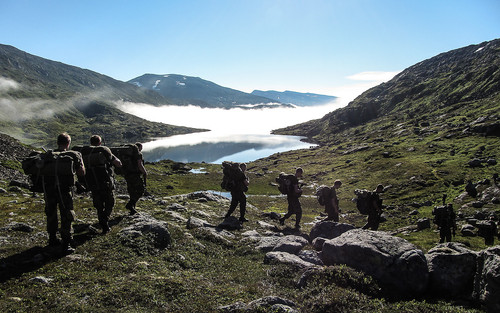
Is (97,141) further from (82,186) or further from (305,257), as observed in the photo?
(305,257)

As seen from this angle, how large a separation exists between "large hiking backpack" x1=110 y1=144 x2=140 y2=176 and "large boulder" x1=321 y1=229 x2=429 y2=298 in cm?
1265

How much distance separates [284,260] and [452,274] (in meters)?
6.34

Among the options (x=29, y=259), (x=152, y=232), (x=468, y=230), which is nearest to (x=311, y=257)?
(x=152, y=232)

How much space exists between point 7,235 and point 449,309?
17296 millimetres

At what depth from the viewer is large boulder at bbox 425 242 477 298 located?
987 cm

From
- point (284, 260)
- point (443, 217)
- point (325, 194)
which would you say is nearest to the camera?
point (284, 260)

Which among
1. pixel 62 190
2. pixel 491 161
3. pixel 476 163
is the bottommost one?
pixel 62 190

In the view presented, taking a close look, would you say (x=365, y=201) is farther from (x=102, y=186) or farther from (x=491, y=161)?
(x=491, y=161)

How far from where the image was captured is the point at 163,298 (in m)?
8.62

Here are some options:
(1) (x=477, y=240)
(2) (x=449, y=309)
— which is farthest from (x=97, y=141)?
(1) (x=477, y=240)

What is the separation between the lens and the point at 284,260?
487 inches

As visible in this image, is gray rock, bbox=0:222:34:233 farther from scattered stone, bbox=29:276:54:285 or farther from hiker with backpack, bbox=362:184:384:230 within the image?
hiker with backpack, bbox=362:184:384:230

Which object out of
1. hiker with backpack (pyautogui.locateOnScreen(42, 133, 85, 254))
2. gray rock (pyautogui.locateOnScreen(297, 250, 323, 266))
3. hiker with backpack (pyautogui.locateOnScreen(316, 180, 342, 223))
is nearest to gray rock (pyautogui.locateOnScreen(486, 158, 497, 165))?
hiker with backpack (pyautogui.locateOnScreen(316, 180, 342, 223))

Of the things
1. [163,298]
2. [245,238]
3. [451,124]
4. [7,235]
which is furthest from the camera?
[451,124]
